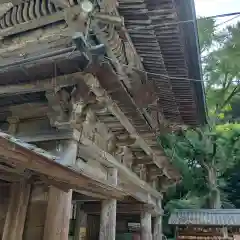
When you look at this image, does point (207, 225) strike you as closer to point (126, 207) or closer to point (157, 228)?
point (157, 228)

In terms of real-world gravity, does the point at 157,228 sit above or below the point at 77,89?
below

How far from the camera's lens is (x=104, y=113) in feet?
13.5

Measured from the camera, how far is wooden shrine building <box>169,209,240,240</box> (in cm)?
1044

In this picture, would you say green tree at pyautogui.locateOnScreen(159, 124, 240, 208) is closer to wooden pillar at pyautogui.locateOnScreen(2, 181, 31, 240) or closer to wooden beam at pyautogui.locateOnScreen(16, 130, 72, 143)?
wooden pillar at pyautogui.locateOnScreen(2, 181, 31, 240)

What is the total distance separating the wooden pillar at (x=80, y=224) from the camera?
7895 mm

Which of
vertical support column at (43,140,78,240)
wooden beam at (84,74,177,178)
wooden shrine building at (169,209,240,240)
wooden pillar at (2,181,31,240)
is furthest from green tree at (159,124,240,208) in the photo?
vertical support column at (43,140,78,240)

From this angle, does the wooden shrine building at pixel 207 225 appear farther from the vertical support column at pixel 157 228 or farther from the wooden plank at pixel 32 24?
the wooden plank at pixel 32 24

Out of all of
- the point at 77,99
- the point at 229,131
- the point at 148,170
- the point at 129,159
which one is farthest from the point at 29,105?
the point at 229,131

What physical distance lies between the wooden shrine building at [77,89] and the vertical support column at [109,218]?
0.02 metres

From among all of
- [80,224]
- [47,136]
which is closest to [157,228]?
[80,224]

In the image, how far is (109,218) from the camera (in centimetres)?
506

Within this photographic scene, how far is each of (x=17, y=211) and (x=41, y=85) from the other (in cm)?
190

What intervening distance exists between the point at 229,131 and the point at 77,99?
12947 mm

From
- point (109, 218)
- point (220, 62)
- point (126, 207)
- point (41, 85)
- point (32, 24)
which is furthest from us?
point (220, 62)
